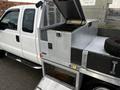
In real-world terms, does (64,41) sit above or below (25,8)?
below

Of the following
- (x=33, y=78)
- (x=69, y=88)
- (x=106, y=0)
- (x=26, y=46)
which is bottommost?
(x=33, y=78)

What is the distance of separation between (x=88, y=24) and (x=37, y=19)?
1.13 meters

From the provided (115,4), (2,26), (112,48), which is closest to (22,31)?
(2,26)

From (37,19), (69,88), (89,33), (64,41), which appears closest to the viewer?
(64,41)

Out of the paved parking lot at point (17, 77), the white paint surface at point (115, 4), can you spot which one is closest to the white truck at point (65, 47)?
the paved parking lot at point (17, 77)

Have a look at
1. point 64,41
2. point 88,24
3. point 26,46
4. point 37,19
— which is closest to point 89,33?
point 88,24

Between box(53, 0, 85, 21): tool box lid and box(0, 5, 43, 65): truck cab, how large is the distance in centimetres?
50

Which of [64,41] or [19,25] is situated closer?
[64,41]

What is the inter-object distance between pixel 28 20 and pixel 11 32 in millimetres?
760

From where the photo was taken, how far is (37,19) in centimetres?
295

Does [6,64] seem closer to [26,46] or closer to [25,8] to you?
[26,46]

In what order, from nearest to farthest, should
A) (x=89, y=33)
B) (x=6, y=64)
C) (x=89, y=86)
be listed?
(x=89, y=86)
(x=89, y=33)
(x=6, y=64)

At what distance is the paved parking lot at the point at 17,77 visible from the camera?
128 inches

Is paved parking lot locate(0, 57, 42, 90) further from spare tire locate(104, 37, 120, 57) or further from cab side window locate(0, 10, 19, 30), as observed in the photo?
spare tire locate(104, 37, 120, 57)
